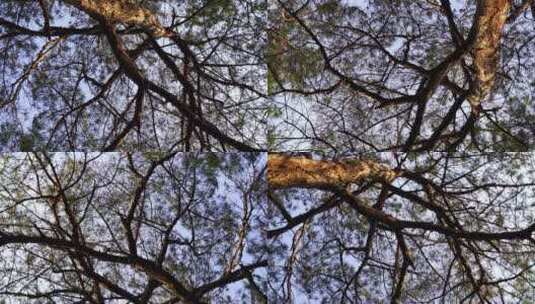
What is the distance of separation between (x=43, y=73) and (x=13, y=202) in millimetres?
431

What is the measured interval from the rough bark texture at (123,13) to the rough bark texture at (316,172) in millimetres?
565

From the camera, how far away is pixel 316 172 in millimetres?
1870

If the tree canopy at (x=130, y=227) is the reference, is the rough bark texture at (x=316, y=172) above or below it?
above

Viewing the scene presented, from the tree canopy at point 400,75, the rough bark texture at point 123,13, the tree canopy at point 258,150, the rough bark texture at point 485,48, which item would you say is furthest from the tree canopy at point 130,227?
the rough bark texture at point 485,48

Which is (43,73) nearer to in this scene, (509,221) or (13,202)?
(13,202)

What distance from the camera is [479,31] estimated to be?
6.28 ft

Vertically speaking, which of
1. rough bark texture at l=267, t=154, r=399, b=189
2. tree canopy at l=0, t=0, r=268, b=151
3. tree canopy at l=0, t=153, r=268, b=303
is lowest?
tree canopy at l=0, t=153, r=268, b=303

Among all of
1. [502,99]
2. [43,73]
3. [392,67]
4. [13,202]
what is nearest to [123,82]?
[43,73]

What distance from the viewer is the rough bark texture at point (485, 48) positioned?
1.91m

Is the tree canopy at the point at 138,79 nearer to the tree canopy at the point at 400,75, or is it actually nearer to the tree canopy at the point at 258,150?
the tree canopy at the point at 258,150

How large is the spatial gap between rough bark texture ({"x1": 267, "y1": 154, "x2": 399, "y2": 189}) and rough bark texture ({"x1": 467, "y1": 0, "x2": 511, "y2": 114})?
15.5 inches

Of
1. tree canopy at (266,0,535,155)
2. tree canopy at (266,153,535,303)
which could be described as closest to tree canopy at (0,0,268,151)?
tree canopy at (266,0,535,155)

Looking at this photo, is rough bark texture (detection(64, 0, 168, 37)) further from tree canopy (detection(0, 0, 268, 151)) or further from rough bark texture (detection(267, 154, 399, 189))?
rough bark texture (detection(267, 154, 399, 189))

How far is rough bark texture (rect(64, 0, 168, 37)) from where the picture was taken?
73.9 inches
